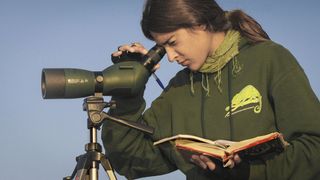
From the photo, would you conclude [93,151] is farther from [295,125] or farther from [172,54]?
[295,125]

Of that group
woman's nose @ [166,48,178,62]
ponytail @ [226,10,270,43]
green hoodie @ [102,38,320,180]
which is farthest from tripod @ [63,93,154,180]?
ponytail @ [226,10,270,43]

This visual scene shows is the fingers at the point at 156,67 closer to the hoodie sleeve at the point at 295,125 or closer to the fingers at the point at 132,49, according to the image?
the fingers at the point at 132,49

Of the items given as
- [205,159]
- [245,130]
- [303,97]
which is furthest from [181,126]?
[205,159]

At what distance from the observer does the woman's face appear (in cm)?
280

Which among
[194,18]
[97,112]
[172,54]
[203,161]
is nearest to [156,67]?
[172,54]

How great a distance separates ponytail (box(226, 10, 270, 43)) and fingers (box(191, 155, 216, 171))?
1017mm

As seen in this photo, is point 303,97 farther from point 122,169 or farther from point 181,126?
point 122,169

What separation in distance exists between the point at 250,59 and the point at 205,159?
37.0 inches

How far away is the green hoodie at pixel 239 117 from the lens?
7.62 feet

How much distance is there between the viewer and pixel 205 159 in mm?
1969

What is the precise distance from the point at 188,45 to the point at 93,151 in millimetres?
838

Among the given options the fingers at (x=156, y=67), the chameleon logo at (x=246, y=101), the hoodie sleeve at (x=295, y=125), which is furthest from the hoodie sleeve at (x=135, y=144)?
the hoodie sleeve at (x=295, y=125)

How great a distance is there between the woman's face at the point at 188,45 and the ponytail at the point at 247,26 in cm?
16

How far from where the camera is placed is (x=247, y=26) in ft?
9.41
